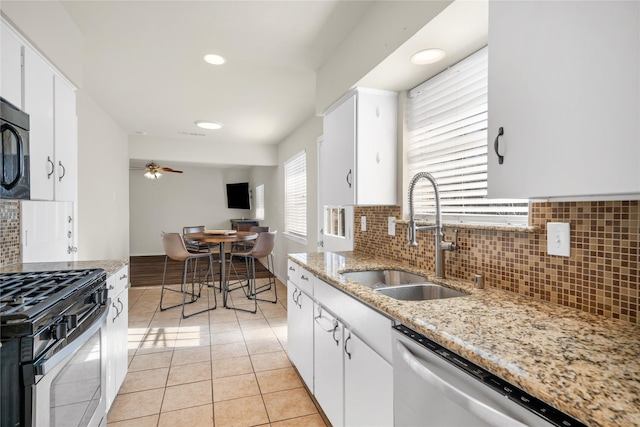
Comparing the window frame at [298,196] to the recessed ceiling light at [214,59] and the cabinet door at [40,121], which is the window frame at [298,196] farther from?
the cabinet door at [40,121]

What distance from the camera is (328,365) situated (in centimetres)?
178

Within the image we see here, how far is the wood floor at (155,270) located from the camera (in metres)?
5.73

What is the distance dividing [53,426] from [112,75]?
9.53 ft

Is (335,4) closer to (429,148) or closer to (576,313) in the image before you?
(429,148)

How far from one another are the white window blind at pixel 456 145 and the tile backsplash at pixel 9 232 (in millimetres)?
2508

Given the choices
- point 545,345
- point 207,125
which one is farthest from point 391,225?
point 207,125

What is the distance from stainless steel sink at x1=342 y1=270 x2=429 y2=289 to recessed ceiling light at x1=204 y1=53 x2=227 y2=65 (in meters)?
1.98

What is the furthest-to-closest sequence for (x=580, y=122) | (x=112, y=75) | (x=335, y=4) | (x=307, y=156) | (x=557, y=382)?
(x=307, y=156), (x=112, y=75), (x=335, y=4), (x=580, y=122), (x=557, y=382)

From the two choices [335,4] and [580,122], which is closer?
[580,122]

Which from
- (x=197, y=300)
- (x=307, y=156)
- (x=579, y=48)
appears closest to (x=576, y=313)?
(x=579, y=48)

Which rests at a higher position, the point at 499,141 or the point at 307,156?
the point at 307,156

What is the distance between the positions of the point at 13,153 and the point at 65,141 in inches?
28.7

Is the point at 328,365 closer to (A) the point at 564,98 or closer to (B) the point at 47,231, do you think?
(A) the point at 564,98

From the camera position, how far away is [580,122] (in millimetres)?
855
